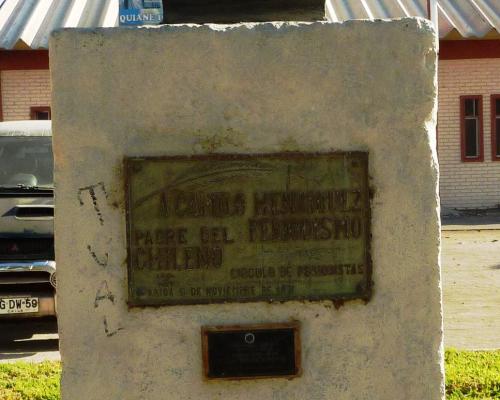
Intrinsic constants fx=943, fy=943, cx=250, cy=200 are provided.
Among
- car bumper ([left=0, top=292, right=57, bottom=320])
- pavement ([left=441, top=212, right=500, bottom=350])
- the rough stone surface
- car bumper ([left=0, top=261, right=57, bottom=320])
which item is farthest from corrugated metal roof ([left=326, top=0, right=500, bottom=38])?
the rough stone surface

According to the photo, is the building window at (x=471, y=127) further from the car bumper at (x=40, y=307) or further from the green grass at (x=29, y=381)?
the green grass at (x=29, y=381)

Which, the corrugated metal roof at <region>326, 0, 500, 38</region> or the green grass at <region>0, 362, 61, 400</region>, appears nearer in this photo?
the green grass at <region>0, 362, 61, 400</region>

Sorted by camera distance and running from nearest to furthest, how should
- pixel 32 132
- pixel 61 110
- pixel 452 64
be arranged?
pixel 61 110 → pixel 32 132 → pixel 452 64

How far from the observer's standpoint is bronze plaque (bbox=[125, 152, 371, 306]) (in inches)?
132

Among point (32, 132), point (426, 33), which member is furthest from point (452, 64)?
point (426, 33)

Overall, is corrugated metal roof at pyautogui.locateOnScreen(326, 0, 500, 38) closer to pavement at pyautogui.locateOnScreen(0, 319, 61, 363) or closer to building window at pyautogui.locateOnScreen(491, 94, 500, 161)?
building window at pyautogui.locateOnScreen(491, 94, 500, 161)

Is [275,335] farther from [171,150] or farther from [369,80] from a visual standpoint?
[369,80]

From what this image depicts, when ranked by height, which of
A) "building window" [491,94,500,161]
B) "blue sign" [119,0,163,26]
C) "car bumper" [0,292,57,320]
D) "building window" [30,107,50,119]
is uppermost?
"blue sign" [119,0,163,26]

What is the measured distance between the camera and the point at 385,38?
11.0 feet

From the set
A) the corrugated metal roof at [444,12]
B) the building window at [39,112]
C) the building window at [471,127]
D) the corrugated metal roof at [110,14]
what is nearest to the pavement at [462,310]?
the building window at [471,127]

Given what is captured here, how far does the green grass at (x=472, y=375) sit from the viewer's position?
210 inches

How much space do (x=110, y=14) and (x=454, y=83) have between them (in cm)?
718

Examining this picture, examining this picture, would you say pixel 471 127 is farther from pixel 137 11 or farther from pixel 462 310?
pixel 462 310

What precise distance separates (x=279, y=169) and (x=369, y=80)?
1.48 feet
